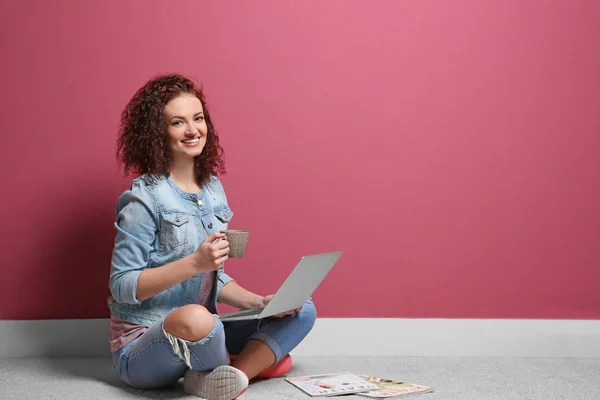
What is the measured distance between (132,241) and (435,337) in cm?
120

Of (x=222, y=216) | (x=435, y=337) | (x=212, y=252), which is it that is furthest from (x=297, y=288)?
(x=435, y=337)

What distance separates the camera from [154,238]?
6.80 feet

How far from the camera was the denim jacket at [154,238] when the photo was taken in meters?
2.00

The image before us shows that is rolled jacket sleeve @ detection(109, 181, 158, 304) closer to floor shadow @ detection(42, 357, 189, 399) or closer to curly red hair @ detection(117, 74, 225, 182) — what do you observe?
curly red hair @ detection(117, 74, 225, 182)

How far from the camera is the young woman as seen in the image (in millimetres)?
1881

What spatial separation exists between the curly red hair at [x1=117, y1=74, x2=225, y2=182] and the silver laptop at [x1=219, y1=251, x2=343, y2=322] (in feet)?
1.57

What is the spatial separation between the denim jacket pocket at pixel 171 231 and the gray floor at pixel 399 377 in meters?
0.41

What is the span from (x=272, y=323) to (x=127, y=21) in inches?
46.3

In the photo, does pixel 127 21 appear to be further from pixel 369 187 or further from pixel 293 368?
pixel 293 368

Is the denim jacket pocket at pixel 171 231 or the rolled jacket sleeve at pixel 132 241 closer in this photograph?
the rolled jacket sleeve at pixel 132 241

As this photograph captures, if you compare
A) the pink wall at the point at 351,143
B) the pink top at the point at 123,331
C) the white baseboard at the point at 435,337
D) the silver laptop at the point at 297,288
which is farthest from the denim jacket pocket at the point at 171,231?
the white baseboard at the point at 435,337

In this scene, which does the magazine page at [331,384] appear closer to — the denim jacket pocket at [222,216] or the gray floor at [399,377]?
the gray floor at [399,377]

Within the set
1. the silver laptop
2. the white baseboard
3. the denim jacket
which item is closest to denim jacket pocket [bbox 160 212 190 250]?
the denim jacket

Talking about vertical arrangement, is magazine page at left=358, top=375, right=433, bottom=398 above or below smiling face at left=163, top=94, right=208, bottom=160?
below
